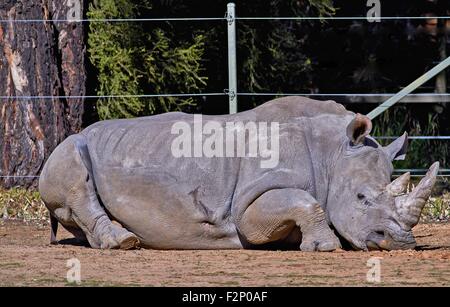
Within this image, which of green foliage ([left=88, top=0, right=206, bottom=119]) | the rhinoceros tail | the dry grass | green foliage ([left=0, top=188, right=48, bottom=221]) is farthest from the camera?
green foliage ([left=88, top=0, right=206, bottom=119])

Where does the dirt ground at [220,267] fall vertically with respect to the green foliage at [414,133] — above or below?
Answer: below

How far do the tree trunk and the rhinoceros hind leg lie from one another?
326 centimetres

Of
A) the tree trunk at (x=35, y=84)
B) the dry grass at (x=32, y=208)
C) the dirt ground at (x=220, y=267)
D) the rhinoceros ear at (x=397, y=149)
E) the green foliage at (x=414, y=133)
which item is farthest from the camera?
the green foliage at (x=414, y=133)

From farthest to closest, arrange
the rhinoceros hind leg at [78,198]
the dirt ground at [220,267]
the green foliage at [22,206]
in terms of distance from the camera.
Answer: the green foliage at [22,206]
the rhinoceros hind leg at [78,198]
the dirt ground at [220,267]

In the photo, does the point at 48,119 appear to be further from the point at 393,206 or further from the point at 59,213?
the point at 393,206

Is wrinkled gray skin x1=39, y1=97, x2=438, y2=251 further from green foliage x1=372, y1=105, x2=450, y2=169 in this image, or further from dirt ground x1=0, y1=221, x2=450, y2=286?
green foliage x1=372, y1=105, x2=450, y2=169

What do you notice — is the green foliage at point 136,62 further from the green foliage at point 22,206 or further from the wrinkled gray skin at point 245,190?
the wrinkled gray skin at point 245,190

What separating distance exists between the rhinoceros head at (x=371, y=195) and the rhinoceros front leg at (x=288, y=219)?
156 millimetres

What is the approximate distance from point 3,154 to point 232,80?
8.37 feet

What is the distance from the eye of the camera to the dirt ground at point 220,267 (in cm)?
745

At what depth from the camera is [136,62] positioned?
1344 centimetres

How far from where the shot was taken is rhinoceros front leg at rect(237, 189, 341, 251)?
8750mm

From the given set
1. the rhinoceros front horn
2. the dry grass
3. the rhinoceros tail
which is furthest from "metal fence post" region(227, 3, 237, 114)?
the rhinoceros front horn

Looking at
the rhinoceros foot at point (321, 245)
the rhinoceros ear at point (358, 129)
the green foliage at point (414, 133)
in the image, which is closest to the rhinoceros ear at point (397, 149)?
the rhinoceros ear at point (358, 129)
